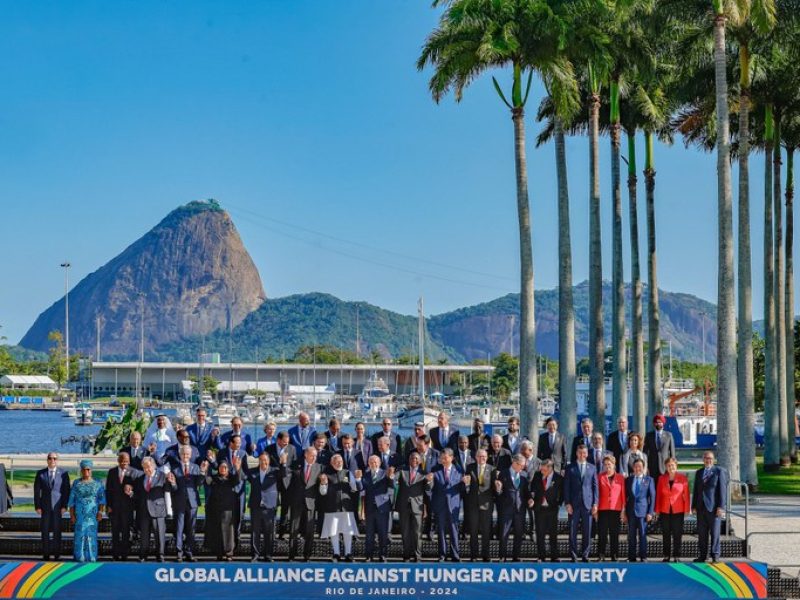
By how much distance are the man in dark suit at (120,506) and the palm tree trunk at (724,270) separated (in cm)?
1679

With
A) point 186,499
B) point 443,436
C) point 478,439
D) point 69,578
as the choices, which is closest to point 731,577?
point 478,439

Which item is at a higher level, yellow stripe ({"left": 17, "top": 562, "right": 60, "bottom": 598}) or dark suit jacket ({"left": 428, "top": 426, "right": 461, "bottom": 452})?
dark suit jacket ({"left": 428, "top": 426, "right": 461, "bottom": 452})

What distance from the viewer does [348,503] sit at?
19.2 metres

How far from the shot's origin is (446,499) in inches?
750

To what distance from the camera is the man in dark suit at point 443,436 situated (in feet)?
68.0

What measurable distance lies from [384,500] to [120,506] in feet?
14.3

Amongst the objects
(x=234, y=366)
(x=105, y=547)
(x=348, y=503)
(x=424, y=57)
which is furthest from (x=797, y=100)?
(x=234, y=366)

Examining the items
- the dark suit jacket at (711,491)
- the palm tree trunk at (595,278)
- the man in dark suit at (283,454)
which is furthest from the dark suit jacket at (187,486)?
the palm tree trunk at (595,278)

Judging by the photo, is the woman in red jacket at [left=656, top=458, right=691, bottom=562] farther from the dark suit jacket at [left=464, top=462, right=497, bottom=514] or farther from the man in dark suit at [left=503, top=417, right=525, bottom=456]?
the dark suit jacket at [left=464, top=462, right=497, bottom=514]

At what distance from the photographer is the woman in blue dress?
1844cm

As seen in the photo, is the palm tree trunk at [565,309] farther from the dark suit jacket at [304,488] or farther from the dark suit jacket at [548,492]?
the dark suit jacket at [304,488]

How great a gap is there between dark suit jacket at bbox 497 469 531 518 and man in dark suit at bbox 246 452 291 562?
3.77 metres

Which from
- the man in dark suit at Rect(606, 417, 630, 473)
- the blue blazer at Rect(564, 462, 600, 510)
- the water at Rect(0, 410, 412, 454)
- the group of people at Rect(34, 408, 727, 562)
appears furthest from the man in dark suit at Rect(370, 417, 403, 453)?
the water at Rect(0, 410, 412, 454)

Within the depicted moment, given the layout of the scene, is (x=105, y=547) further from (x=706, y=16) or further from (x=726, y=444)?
(x=706, y=16)
